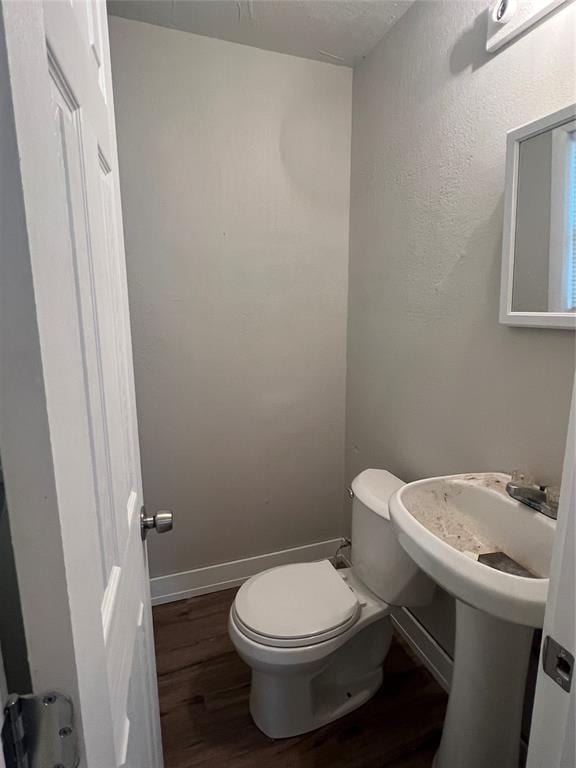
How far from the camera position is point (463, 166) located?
1218 millimetres

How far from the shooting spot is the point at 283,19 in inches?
57.3

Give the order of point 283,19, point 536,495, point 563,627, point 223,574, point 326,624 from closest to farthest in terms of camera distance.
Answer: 1. point 563,627
2. point 536,495
3. point 326,624
4. point 283,19
5. point 223,574

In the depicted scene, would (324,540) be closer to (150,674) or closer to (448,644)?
(448,644)

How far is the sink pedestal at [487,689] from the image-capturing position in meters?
0.95

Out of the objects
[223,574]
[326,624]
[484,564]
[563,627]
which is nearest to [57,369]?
[563,627]

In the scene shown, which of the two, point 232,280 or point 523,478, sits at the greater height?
point 232,280

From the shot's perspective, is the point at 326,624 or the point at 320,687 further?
the point at 320,687

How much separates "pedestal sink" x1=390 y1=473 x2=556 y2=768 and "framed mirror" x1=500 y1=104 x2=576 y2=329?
49 centimetres

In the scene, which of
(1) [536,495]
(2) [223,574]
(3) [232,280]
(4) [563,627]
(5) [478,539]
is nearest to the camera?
(4) [563,627]

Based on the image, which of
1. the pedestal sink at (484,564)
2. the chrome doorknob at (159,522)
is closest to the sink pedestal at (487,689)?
the pedestal sink at (484,564)

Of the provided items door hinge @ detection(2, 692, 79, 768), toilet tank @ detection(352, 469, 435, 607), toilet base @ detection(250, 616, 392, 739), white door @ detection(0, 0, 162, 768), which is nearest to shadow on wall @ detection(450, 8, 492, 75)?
white door @ detection(0, 0, 162, 768)

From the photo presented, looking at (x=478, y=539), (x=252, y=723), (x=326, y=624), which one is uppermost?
(x=478, y=539)

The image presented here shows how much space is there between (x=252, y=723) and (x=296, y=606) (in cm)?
44

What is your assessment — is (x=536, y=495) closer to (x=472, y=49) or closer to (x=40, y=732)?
(x=40, y=732)
